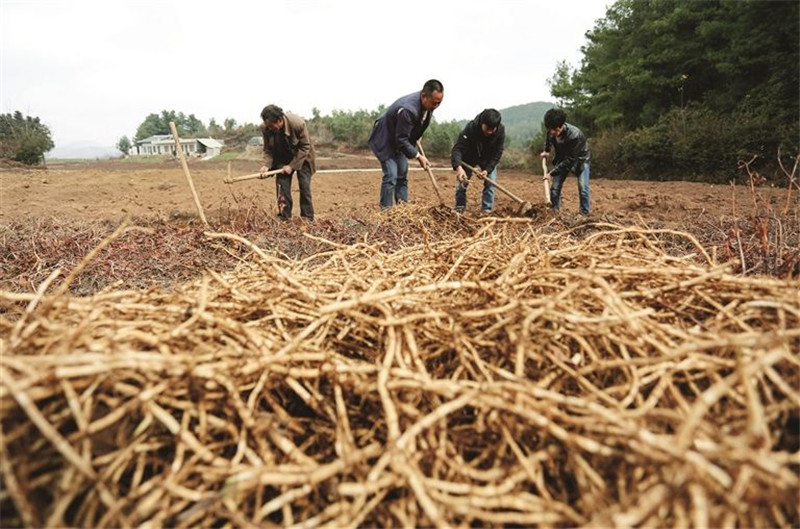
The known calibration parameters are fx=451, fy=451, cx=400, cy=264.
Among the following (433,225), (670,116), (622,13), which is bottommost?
(433,225)

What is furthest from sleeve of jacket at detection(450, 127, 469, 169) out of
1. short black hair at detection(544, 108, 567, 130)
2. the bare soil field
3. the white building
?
the white building

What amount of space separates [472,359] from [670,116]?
777 inches

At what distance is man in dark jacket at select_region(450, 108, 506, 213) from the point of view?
20.9ft

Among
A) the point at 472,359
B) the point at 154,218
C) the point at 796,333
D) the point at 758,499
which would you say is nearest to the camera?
the point at 758,499

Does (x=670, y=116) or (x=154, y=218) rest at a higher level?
(x=670, y=116)

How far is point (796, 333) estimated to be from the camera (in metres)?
1.01

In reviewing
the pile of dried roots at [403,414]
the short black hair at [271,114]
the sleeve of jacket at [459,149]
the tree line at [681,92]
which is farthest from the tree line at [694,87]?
the pile of dried roots at [403,414]

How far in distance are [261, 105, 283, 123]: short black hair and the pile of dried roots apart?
5.08 metres

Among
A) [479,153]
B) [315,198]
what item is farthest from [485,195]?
[315,198]

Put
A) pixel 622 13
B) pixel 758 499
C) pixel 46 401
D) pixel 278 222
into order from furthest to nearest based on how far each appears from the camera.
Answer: pixel 622 13
pixel 278 222
pixel 46 401
pixel 758 499

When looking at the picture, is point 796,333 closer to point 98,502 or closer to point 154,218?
→ point 98,502

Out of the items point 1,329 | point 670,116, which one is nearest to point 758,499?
point 1,329

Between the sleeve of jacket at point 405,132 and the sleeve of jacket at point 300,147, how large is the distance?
128cm

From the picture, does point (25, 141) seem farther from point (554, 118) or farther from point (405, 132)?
point (554, 118)
